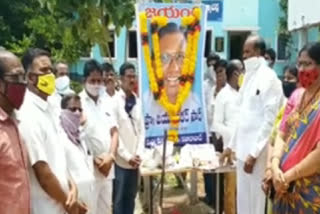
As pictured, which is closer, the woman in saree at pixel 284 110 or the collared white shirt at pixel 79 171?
the collared white shirt at pixel 79 171

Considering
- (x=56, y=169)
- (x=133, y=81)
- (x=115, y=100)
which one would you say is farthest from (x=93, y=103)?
(x=56, y=169)

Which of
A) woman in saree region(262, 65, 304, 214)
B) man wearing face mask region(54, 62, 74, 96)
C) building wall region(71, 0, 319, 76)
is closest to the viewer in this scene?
woman in saree region(262, 65, 304, 214)

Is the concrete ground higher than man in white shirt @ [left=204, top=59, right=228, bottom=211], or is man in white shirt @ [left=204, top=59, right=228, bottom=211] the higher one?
man in white shirt @ [left=204, top=59, right=228, bottom=211]

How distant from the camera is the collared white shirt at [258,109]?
4.73 meters

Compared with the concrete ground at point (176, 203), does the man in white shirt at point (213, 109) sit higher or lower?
higher

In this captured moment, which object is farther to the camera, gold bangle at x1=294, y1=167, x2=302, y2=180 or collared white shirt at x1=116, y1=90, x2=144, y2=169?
collared white shirt at x1=116, y1=90, x2=144, y2=169

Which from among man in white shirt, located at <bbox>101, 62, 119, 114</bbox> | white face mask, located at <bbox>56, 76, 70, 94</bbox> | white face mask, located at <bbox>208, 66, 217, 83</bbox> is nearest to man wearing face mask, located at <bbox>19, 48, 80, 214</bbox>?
man in white shirt, located at <bbox>101, 62, 119, 114</bbox>

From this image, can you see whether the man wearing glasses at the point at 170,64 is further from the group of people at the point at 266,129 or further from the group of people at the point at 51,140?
the group of people at the point at 266,129

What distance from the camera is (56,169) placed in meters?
3.21

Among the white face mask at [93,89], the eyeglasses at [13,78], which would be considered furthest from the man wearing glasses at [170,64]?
the eyeglasses at [13,78]

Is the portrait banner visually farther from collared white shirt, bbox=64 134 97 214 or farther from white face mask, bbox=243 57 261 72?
collared white shirt, bbox=64 134 97 214

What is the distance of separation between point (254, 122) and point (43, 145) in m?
2.18

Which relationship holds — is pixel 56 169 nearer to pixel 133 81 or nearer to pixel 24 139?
pixel 24 139

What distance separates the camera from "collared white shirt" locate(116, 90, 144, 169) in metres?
5.26
